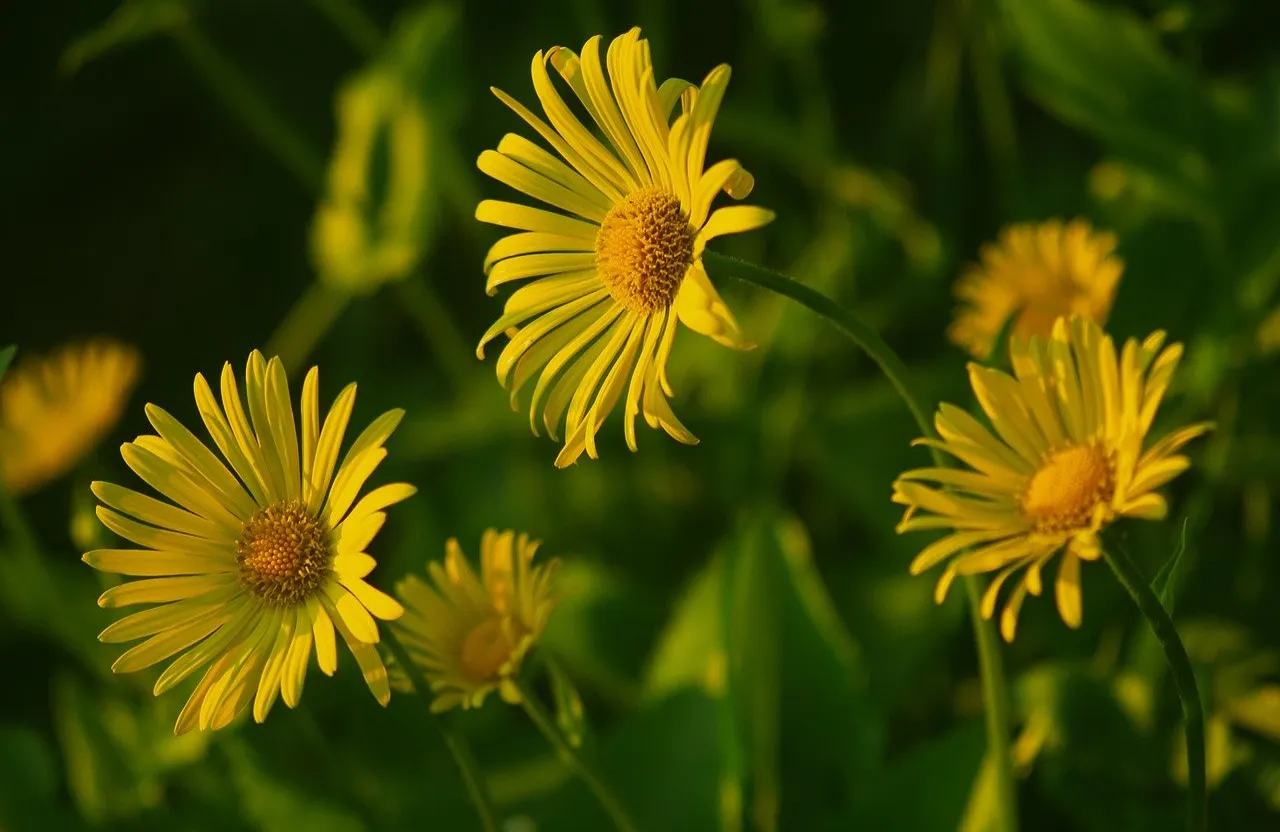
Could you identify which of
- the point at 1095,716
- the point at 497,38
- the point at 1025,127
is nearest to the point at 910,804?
the point at 1095,716

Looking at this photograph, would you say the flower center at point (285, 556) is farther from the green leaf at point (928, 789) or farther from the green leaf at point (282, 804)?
the green leaf at point (928, 789)

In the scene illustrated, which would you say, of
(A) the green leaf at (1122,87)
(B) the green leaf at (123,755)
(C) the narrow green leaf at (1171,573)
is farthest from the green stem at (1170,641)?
(B) the green leaf at (123,755)

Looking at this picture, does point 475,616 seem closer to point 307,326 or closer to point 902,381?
point 902,381

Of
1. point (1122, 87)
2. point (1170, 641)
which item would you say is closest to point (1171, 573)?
point (1170, 641)

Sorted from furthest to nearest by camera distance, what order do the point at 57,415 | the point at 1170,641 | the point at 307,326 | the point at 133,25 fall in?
the point at 307,326 < the point at 57,415 < the point at 133,25 < the point at 1170,641

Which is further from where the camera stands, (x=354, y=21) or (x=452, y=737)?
(x=354, y=21)

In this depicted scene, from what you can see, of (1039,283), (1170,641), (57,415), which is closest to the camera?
(1170,641)

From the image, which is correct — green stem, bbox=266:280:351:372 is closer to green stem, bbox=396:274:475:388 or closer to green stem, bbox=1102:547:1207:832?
green stem, bbox=396:274:475:388
